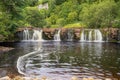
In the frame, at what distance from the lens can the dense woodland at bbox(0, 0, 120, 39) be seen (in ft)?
149

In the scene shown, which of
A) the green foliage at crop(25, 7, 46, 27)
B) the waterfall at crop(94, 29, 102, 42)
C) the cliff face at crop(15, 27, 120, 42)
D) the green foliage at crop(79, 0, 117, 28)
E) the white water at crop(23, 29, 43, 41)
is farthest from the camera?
the green foliage at crop(25, 7, 46, 27)

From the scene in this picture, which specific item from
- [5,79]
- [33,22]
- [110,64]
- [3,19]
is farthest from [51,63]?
[33,22]

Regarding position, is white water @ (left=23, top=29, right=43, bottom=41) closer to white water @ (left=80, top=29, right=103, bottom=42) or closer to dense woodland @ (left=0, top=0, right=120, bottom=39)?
dense woodland @ (left=0, top=0, right=120, bottom=39)

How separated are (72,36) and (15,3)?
19.0 meters

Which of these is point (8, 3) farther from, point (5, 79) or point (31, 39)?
point (5, 79)

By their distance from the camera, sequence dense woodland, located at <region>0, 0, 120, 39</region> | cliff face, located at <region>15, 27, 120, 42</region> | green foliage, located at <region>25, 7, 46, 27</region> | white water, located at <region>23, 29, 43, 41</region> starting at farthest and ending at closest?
green foliage, located at <region>25, 7, 46, 27</region> < white water, located at <region>23, 29, 43, 41</region> < cliff face, located at <region>15, 27, 120, 42</region> < dense woodland, located at <region>0, 0, 120, 39</region>

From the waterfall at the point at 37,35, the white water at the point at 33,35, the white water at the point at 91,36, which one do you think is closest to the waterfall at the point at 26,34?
the white water at the point at 33,35

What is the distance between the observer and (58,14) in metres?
96.5

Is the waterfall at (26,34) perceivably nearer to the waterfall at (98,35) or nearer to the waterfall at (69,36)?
the waterfall at (69,36)

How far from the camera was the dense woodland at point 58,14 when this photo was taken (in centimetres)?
4531

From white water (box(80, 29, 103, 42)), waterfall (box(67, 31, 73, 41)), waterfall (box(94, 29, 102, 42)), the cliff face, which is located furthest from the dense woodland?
waterfall (box(67, 31, 73, 41))

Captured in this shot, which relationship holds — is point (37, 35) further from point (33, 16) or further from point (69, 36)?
point (33, 16)

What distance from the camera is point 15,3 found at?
45562 millimetres

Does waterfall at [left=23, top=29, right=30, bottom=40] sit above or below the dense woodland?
below
